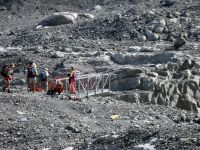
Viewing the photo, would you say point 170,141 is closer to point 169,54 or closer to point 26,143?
point 26,143

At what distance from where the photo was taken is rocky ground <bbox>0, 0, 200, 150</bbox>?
1758 cm

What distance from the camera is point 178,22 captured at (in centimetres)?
4188

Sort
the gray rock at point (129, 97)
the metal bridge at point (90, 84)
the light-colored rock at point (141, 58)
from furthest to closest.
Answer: the light-colored rock at point (141, 58), the gray rock at point (129, 97), the metal bridge at point (90, 84)

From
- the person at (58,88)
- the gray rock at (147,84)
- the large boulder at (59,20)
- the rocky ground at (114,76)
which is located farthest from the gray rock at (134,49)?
the large boulder at (59,20)

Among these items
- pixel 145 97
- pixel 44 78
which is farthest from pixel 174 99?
pixel 44 78

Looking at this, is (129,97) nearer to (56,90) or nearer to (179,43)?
(56,90)

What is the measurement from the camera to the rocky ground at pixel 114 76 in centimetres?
1758

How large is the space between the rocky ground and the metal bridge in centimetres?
48

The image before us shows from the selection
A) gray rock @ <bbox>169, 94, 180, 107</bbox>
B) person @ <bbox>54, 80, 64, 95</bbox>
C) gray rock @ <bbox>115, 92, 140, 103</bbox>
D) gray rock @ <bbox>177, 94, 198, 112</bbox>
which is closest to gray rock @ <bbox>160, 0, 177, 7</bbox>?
gray rock @ <bbox>177, 94, 198, 112</bbox>

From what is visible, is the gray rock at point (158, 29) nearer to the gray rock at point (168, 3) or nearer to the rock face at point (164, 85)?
the gray rock at point (168, 3)

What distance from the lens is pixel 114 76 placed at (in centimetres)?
2809

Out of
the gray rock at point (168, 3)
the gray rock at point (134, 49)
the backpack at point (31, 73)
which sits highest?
the gray rock at point (168, 3)

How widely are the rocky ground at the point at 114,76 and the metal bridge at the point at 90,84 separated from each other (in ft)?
1.56

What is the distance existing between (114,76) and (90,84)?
1.40 meters
